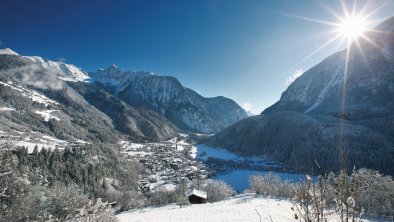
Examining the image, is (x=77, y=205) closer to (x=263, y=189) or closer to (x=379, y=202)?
(x=379, y=202)

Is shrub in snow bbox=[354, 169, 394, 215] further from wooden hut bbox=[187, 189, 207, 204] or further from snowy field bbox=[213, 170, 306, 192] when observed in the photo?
snowy field bbox=[213, 170, 306, 192]

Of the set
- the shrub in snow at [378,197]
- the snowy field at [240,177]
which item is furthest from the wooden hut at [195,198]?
the snowy field at [240,177]

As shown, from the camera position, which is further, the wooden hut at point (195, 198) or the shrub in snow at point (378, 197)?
the wooden hut at point (195, 198)

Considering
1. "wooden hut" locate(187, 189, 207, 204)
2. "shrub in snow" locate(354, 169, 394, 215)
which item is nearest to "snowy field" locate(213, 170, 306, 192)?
"wooden hut" locate(187, 189, 207, 204)

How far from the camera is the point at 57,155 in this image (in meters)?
146

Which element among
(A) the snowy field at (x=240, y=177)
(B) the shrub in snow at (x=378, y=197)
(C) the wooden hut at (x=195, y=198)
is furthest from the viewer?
(A) the snowy field at (x=240, y=177)

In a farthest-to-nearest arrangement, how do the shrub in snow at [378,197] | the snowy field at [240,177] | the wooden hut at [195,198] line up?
1. the snowy field at [240,177]
2. the wooden hut at [195,198]
3. the shrub in snow at [378,197]

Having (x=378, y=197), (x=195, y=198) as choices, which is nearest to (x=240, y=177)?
(x=195, y=198)

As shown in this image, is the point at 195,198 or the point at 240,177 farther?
the point at 240,177

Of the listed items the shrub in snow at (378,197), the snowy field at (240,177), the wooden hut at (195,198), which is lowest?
the snowy field at (240,177)

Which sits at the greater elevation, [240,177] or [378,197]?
[378,197]

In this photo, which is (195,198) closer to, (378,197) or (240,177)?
(378,197)

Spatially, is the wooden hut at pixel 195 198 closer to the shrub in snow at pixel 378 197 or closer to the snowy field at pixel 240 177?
the shrub in snow at pixel 378 197

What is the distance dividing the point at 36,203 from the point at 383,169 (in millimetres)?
165905
